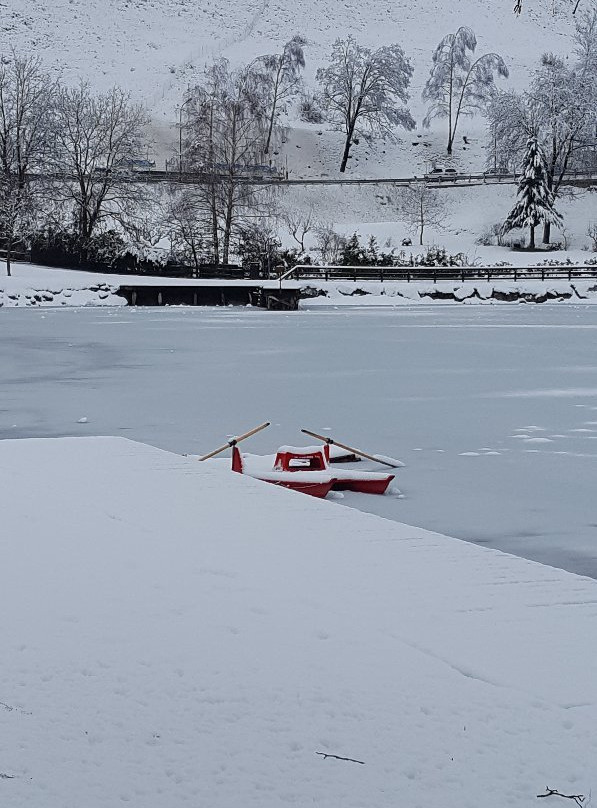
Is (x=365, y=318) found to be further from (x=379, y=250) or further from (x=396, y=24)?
(x=396, y=24)

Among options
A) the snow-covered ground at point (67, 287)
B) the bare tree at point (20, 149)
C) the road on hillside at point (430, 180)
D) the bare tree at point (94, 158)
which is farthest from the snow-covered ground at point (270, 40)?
the snow-covered ground at point (67, 287)

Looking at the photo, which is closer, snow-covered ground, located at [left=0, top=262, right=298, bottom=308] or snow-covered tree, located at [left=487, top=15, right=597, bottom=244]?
snow-covered ground, located at [left=0, top=262, right=298, bottom=308]

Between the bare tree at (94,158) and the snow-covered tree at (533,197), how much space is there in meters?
19.9

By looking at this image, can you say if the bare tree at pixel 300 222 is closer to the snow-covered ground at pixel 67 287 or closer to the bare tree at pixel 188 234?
the bare tree at pixel 188 234

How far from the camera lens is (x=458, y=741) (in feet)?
13.5

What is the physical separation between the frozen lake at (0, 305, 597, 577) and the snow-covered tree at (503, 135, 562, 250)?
28611mm

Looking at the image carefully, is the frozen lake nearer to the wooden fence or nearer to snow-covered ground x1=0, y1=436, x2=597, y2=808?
snow-covered ground x1=0, y1=436, x2=597, y2=808

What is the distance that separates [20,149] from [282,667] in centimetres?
5292

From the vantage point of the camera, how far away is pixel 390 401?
1600 centimetres

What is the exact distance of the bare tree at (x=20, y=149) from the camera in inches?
1933

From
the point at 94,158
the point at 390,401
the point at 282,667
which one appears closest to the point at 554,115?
the point at 94,158

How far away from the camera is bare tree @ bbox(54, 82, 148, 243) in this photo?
5334 centimetres

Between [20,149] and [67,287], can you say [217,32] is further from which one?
[67,287]

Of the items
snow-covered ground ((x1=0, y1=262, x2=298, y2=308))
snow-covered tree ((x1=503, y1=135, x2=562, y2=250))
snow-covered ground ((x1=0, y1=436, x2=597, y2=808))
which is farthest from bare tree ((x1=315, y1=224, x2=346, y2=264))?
snow-covered ground ((x1=0, y1=436, x2=597, y2=808))
